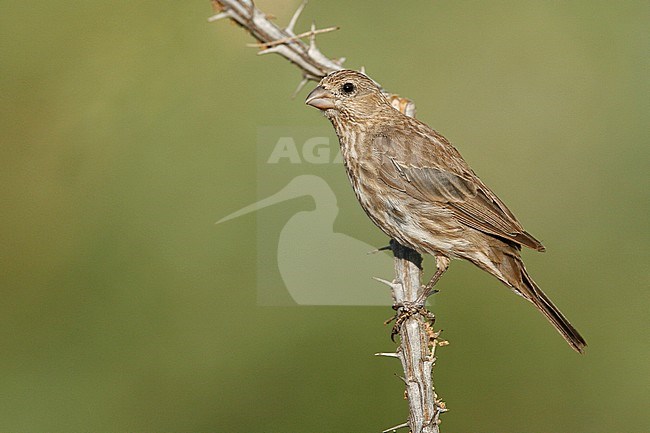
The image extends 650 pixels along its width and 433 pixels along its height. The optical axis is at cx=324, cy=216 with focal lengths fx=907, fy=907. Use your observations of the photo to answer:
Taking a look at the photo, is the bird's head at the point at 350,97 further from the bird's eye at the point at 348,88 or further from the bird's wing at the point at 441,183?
the bird's wing at the point at 441,183

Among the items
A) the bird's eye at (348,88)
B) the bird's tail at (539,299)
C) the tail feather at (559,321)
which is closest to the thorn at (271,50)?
the bird's eye at (348,88)

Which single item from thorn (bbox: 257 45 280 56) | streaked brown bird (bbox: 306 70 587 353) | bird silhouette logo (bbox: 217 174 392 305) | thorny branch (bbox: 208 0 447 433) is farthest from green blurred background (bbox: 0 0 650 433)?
thorn (bbox: 257 45 280 56)

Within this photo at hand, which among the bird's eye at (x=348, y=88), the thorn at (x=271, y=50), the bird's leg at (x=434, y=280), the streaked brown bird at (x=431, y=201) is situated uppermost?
the bird's eye at (x=348, y=88)

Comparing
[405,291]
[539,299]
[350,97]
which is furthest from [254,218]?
[539,299]

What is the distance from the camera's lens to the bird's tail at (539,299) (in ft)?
14.7

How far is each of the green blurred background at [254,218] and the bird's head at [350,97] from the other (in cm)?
179

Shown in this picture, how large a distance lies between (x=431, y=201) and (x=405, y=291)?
62 centimetres

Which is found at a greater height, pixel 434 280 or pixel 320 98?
pixel 320 98

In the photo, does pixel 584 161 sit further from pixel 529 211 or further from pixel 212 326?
pixel 212 326

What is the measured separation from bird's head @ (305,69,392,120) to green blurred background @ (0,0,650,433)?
1.79 meters

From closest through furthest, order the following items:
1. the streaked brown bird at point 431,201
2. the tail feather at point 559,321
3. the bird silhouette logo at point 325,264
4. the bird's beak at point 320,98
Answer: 1. the tail feather at point 559,321
2. the streaked brown bird at point 431,201
3. the bird's beak at point 320,98
4. the bird silhouette logo at point 325,264

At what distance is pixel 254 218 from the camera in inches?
269

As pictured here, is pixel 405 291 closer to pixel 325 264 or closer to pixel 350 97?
pixel 350 97

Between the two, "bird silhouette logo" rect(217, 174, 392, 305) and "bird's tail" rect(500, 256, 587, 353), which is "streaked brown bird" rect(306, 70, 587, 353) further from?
"bird silhouette logo" rect(217, 174, 392, 305)
